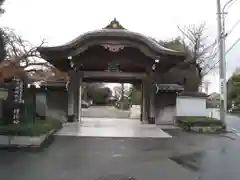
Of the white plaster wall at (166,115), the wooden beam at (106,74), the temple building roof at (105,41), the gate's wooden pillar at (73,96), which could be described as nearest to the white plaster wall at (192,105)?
the white plaster wall at (166,115)

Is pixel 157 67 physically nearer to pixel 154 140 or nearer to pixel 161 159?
pixel 154 140

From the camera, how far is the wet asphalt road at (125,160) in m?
9.67

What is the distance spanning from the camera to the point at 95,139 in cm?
1686

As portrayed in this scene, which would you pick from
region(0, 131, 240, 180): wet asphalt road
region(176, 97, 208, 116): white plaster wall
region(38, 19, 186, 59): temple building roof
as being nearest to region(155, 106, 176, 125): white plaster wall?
region(176, 97, 208, 116): white plaster wall

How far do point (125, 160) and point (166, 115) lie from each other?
14.4 meters

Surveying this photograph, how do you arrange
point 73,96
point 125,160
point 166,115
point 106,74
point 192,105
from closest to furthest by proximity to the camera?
point 125,160
point 73,96
point 106,74
point 166,115
point 192,105

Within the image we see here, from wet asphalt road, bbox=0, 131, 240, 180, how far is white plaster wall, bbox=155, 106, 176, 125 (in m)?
8.74

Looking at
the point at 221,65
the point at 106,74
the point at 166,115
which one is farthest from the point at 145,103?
the point at 221,65

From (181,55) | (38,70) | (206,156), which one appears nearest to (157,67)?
(181,55)

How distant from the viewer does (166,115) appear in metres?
25.8

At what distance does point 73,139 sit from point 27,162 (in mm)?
5561

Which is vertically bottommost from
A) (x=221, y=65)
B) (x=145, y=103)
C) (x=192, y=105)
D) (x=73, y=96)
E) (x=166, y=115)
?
(x=166, y=115)

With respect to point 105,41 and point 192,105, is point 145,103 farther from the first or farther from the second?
point 105,41

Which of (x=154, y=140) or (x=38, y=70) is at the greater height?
(x=38, y=70)
